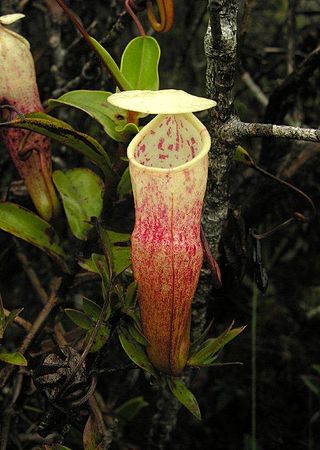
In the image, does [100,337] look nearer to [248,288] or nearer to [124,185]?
[124,185]

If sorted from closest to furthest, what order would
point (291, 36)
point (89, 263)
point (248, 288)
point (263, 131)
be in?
point (263, 131)
point (89, 263)
point (291, 36)
point (248, 288)

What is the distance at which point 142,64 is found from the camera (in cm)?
100

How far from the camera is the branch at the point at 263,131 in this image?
0.79 metres

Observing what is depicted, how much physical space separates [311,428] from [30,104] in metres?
1.11

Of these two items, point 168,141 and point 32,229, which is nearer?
point 168,141

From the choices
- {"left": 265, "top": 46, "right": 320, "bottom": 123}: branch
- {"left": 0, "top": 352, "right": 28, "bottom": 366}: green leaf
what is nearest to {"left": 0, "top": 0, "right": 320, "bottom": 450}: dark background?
{"left": 265, "top": 46, "right": 320, "bottom": 123}: branch

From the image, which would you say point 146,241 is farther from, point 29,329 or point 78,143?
point 29,329

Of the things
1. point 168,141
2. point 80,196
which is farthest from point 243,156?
point 80,196

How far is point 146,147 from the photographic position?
947 mm

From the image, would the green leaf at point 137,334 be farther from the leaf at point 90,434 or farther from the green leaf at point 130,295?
the leaf at point 90,434

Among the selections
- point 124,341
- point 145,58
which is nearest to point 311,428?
point 124,341

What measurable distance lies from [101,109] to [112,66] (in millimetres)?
103

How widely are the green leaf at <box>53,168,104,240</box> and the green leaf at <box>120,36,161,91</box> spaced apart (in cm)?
23

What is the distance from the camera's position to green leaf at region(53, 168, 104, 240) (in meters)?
1.10
